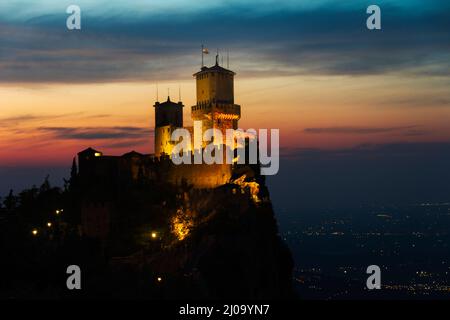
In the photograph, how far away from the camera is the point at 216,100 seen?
73.1 m

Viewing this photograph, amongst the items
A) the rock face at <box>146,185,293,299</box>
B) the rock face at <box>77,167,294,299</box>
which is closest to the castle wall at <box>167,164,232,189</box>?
the rock face at <box>77,167,294,299</box>

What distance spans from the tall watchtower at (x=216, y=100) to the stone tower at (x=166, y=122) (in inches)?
67.1

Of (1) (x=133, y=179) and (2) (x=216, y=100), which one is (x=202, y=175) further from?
(2) (x=216, y=100)

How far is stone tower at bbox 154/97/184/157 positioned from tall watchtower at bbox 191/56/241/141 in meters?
1.70

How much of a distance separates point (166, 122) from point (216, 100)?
576cm

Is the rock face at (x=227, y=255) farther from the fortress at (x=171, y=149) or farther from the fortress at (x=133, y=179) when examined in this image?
the fortress at (x=171, y=149)

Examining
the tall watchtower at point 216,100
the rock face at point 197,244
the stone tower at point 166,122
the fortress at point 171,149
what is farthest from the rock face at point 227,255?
the tall watchtower at point 216,100

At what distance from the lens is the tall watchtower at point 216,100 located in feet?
239

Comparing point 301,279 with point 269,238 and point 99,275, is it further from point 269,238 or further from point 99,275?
point 99,275

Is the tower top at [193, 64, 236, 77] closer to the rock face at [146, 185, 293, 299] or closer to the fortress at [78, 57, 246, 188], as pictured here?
the fortress at [78, 57, 246, 188]

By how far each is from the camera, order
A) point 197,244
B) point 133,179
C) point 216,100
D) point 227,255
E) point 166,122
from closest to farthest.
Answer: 1. point 227,255
2. point 197,244
3. point 133,179
4. point 216,100
5. point 166,122

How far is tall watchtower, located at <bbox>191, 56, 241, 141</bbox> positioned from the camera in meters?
72.8

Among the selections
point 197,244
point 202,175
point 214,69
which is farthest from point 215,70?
point 197,244
